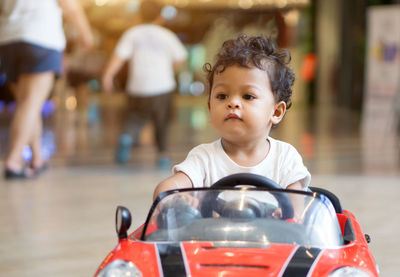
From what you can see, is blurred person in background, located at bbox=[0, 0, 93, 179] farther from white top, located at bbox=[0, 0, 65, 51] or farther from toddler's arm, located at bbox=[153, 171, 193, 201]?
toddler's arm, located at bbox=[153, 171, 193, 201]

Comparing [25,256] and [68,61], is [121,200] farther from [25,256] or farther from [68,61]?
[68,61]

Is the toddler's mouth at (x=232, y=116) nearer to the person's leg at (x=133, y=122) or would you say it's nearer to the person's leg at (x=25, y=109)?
the person's leg at (x=25, y=109)

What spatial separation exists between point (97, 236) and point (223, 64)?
6.12 ft

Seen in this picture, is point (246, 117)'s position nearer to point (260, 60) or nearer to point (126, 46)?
point (260, 60)

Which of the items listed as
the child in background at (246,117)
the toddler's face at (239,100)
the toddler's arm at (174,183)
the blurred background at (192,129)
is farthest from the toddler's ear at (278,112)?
the blurred background at (192,129)

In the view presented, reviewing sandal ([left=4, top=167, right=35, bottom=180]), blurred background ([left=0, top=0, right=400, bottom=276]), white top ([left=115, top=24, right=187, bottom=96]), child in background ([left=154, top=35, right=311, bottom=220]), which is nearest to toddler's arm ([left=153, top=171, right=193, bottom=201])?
child in background ([left=154, top=35, right=311, bottom=220])

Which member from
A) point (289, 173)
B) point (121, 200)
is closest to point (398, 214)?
point (121, 200)

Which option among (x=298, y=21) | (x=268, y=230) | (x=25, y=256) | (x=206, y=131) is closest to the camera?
(x=268, y=230)

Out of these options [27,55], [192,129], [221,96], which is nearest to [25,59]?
[27,55]

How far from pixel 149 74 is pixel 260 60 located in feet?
14.9

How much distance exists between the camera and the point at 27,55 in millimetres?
5520

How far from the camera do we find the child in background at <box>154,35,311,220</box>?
2.37 metres

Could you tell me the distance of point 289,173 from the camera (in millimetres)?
2514

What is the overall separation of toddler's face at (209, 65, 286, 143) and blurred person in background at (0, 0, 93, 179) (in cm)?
347
